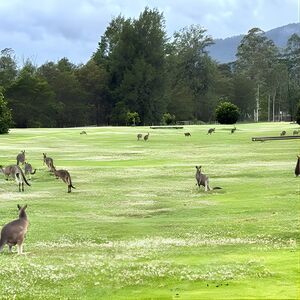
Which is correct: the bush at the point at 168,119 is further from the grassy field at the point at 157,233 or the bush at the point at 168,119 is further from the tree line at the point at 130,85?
the grassy field at the point at 157,233

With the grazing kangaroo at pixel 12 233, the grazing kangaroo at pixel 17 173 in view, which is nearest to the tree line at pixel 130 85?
the grazing kangaroo at pixel 17 173

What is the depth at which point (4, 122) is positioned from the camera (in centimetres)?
8131

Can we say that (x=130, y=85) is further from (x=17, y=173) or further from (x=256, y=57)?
(x=17, y=173)

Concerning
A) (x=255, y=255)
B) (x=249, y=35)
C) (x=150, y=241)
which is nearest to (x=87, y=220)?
Answer: (x=150, y=241)

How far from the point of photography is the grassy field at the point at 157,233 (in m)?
11.7

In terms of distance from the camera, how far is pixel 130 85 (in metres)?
128

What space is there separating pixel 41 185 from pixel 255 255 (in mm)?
18094

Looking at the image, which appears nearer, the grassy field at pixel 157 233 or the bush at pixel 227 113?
the grassy field at pixel 157 233

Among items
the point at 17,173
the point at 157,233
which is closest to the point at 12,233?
the point at 157,233

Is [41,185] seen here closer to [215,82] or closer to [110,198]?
[110,198]

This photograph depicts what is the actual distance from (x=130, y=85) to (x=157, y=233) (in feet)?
366

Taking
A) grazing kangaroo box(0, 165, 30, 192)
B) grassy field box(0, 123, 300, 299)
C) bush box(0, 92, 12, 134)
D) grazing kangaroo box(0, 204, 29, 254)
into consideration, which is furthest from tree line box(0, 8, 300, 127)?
grazing kangaroo box(0, 204, 29, 254)

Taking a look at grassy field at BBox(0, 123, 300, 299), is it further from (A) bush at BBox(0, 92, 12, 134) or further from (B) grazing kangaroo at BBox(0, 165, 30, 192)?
(A) bush at BBox(0, 92, 12, 134)

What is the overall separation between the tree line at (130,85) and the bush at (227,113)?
17961 millimetres
